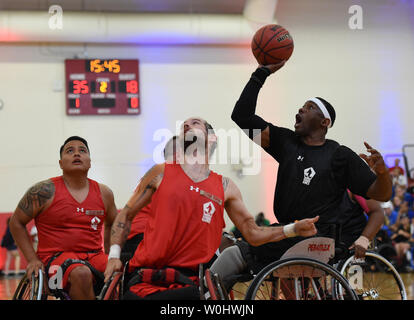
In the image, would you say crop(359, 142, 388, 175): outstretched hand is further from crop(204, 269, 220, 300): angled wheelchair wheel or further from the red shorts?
the red shorts

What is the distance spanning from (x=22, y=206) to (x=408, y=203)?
7169 millimetres

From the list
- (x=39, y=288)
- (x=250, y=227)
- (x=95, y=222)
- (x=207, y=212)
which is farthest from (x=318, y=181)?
(x=39, y=288)

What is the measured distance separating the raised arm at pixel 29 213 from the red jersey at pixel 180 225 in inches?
35.8

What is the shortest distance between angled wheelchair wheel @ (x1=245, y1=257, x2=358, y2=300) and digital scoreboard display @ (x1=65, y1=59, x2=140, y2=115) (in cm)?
651

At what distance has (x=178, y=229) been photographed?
111 inches

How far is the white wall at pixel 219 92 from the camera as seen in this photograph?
31.0 ft

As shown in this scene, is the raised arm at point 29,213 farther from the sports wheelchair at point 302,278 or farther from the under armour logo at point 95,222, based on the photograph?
the sports wheelchair at point 302,278

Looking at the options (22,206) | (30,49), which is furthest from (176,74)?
(22,206)

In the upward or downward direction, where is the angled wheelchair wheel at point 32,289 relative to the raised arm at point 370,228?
downward

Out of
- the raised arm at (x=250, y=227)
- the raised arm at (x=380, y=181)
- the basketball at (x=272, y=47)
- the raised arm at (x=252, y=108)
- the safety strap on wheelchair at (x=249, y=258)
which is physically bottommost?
the safety strap on wheelchair at (x=249, y=258)

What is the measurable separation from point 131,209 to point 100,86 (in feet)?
21.6

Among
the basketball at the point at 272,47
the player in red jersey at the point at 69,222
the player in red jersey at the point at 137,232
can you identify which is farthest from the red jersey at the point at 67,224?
the basketball at the point at 272,47

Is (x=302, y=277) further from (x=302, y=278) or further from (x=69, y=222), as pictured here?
(x=69, y=222)
